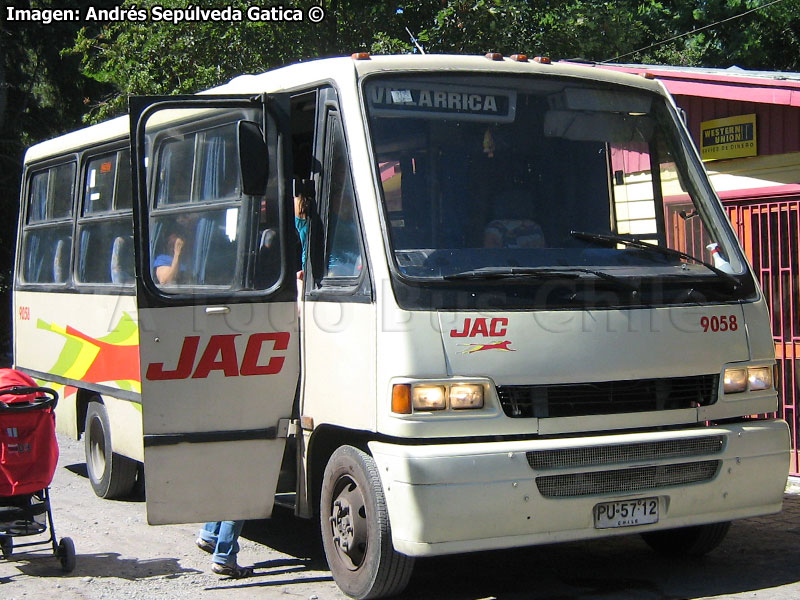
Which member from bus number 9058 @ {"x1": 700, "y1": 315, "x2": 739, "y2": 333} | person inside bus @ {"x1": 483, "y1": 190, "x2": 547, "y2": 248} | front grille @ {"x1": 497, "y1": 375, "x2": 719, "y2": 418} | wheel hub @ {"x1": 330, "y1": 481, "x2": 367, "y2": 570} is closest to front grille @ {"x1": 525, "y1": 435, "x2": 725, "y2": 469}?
front grille @ {"x1": 497, "y1": 375, "x2": 719, "y2": 418}

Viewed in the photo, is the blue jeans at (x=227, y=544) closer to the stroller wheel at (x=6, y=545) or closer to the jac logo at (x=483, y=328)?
→ the stroller wheel at (x=6, y=545)

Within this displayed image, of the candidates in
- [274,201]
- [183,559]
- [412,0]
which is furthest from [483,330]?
[412,0]

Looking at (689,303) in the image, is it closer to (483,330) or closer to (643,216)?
(643,216)

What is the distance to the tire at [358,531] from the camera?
17.5 ft

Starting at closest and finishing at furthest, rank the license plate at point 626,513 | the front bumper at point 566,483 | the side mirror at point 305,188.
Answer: the front bumper at point 566,483
the license plate at point 626,513
the side mirror at point 305,188

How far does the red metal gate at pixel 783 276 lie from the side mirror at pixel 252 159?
199 inches

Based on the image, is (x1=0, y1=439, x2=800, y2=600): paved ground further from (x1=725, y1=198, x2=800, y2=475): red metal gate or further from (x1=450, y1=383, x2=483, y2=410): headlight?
(x1=725, y1=198, x2=800, y2=475): red metal gate

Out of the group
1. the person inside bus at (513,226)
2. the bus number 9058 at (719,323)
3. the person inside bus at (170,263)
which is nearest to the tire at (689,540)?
the bus number 9058 at (719,323)

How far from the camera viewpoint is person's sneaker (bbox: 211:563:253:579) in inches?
247

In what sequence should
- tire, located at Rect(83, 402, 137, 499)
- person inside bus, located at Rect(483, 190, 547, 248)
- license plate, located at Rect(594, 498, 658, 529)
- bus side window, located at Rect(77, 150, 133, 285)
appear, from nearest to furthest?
license plate, located at Rect(594, 498, 658, 529) < person inside bus, located at Rect(483, 190, 547, 248) < bus side window, located at Rect(77, 150, 133, 285) < tire, located at Rect(83, 402, 137, 499)

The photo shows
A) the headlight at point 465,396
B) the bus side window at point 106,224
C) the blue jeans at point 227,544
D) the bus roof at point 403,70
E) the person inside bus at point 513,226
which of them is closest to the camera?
the headlight at point 465,396

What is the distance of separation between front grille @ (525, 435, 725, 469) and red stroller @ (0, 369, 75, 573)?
9.72ft

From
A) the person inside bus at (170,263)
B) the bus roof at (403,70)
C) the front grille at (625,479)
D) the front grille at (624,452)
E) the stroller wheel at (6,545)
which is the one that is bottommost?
the stroller wheel at (6,545)

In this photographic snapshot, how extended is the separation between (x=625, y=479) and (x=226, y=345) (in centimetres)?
220
